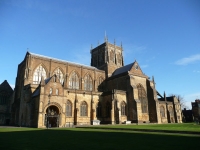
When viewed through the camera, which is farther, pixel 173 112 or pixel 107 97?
pixel 173 112

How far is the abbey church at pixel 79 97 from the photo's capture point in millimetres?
32281

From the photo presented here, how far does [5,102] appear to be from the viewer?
4741cm

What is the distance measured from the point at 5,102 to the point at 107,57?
3499 centimetres

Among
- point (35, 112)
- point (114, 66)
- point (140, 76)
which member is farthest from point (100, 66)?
point (35, 112)

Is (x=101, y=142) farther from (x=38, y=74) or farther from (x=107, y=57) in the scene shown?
(x=107, y=57)

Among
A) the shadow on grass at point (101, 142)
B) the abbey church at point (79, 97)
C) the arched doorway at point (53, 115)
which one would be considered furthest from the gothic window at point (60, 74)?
the shadow on grass at point (101, 142)

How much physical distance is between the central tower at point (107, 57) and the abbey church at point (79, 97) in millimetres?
1869

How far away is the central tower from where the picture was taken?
5666 cm

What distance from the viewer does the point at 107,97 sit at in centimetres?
4181

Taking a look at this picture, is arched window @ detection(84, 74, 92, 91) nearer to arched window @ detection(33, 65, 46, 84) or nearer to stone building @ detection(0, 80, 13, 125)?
arched window @ detection(33, 65, 46, 84)

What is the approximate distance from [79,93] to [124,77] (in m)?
13.8

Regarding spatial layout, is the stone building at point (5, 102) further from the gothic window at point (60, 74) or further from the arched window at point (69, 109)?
the arched window at point (69, 109)

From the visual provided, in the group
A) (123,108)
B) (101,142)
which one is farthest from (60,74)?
(101,142)

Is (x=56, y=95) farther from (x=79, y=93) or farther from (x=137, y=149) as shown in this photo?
(x=137, y=149)
